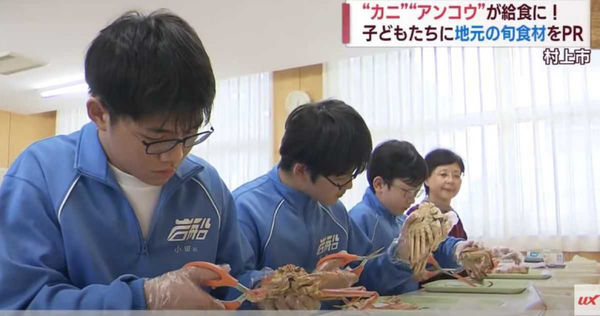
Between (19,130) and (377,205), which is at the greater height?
(19,130)

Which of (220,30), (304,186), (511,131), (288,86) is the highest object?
(220,30)

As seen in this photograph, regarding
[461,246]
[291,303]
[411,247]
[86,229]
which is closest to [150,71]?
[86,229]

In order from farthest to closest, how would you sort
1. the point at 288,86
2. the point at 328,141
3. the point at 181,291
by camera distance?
the point at 288,86 → the point at 328,141 → the point at 181,291

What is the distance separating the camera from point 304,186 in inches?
55.9

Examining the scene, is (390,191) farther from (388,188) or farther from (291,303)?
(291,303)

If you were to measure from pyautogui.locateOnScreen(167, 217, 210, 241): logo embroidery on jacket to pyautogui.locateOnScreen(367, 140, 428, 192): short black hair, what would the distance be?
1.06m

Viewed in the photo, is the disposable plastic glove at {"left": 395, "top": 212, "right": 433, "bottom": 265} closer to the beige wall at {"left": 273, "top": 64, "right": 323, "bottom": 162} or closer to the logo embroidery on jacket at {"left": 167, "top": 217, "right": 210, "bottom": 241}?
the logo embroidery on jacket at {"left": 167, "top": 217, "right": 210, "bottom": 241}

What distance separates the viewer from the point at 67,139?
92cm

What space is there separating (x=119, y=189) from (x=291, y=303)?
32 cm

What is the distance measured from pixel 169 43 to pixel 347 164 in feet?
2.15

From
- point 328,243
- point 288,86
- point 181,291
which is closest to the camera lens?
point 181,291

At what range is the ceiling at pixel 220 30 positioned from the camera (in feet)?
11.9

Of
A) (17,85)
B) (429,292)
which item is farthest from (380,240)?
(17,85)

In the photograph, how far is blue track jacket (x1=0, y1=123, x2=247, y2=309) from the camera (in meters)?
0.76
